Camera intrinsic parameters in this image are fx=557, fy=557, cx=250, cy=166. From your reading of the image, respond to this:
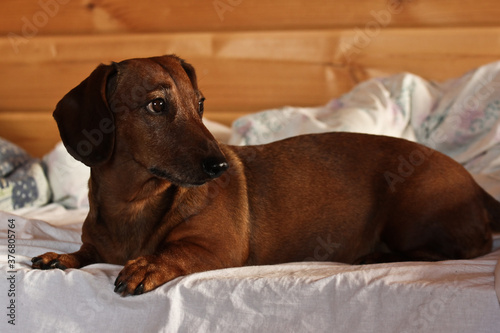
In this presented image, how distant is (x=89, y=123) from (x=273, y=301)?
74 centimetres

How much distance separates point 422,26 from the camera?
10.2ft

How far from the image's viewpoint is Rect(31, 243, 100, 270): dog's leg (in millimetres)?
1646

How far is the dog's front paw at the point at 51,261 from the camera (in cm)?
164

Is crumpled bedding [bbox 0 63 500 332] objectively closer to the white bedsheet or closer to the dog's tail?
the white bedsheet

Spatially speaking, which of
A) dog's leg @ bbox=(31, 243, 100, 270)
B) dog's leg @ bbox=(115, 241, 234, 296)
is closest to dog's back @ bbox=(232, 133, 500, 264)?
dog's leg @ bbox=(115, 241, 234, 296)

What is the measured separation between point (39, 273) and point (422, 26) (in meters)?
2.45

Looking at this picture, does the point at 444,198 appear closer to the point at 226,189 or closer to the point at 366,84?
the point at 226,189

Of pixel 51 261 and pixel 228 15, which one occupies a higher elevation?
pixel 228 15

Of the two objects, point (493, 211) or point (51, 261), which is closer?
point (51, 261)

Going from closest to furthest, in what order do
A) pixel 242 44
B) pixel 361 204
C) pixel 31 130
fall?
pixel 361 204, pixel 242 44, pixel 31 130

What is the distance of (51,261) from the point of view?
1657mm

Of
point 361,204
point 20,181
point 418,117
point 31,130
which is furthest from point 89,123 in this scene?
point 31,130

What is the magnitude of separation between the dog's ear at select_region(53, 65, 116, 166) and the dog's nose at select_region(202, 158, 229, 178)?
31 centimetres

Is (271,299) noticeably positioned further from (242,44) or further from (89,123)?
(242,44)
